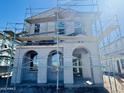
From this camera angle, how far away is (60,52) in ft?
40.2

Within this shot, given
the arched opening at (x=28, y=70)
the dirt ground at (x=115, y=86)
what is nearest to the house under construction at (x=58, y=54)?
the arched opening at (x=28, y=70)

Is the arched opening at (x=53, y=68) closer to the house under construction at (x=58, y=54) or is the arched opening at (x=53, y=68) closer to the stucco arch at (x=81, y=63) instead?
the house under construction at (x=58, y=54)

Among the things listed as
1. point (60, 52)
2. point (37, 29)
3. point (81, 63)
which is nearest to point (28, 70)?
point (60, 52)

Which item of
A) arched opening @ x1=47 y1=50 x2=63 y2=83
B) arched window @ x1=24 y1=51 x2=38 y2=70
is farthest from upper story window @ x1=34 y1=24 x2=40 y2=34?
arched opening @ x1=47 y1=50 x2=63 y2=83

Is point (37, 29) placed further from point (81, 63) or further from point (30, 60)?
point (81, 63)

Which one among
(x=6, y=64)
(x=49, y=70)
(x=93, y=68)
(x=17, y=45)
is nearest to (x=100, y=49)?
(x=93, y=68)

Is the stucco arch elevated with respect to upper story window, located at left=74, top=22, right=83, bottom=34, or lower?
lower

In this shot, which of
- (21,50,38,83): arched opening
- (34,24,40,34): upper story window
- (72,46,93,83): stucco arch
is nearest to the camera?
(21,50,38,83): arched opening

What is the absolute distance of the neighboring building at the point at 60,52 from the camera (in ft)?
36.0

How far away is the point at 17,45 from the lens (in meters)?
12.0

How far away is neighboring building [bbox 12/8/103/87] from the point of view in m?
11.0

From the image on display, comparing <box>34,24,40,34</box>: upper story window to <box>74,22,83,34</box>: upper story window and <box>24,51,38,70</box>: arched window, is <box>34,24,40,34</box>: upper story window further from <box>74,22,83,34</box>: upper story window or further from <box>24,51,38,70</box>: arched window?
<box>74,22,83,34</box>: upper story window

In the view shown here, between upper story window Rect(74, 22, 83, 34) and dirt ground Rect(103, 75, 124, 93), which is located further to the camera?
upper story window Rect(74, 22, 83, 34)

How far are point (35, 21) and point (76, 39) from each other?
6291 mm
